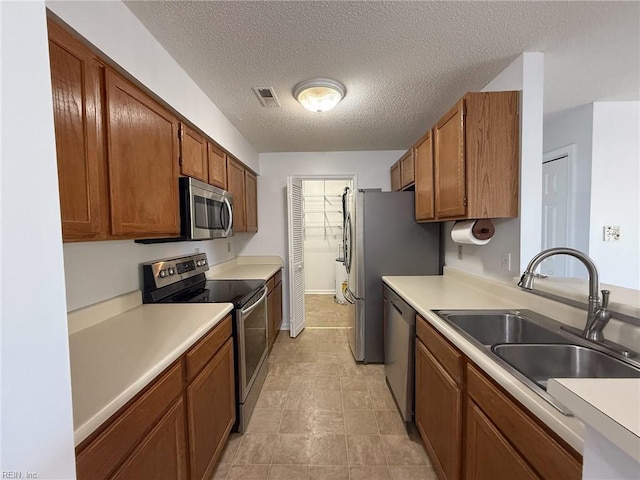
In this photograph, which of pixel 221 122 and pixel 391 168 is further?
pixel 391 168

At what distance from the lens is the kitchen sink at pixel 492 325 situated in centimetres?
144

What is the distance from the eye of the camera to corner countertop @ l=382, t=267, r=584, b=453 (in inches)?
27.5

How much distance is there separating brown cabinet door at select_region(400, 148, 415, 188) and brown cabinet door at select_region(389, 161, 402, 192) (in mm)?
120

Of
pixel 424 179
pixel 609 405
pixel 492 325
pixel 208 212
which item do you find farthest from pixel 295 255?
pixel 609 405

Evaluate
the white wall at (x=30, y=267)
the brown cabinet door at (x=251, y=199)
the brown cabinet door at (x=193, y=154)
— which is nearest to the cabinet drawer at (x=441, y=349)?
the white wall at (x=30, y=267)

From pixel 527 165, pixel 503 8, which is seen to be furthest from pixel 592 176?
pixel 503 8

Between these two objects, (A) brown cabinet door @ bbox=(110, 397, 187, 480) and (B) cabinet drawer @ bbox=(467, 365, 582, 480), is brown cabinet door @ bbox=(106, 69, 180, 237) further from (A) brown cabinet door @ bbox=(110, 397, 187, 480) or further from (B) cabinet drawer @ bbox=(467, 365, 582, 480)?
(B) cabinet drawer @ bbox=(467, 365, 582, 480)

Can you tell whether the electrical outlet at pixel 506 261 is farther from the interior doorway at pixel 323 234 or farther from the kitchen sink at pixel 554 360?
the interior doorway at pixel 323 234

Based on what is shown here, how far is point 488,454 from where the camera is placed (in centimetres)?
98

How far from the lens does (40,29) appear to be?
18.8 inches

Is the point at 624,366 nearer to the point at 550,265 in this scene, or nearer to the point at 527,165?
the point at 527,165

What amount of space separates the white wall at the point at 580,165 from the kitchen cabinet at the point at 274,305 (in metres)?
2.83

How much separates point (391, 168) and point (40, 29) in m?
3.36

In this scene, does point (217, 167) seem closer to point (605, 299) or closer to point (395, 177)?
point (395, 177)
